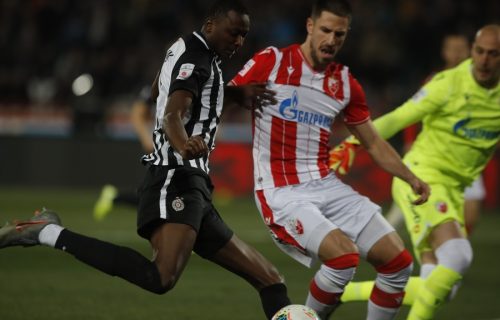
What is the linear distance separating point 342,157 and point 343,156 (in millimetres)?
13

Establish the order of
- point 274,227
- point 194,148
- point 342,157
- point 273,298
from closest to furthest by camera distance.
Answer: point 194,148 → point 273,298 → point 274,227 → point 342,157

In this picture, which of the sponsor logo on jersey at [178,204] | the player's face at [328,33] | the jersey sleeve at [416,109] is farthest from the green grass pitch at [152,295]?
the player's face at [328,33]

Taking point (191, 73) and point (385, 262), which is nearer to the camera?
point (191, 73)

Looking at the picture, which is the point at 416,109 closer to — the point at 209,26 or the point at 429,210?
the point at 429,210

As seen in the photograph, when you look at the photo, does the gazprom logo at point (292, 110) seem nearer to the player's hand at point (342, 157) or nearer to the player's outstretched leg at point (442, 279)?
the player's hand at point (342, 157)

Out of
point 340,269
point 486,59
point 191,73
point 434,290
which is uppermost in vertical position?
point 191,73

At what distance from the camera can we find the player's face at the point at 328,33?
235 inches

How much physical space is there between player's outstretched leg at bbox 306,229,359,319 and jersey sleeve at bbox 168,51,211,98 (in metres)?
1.21

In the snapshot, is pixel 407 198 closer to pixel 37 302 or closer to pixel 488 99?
pixel 488 99

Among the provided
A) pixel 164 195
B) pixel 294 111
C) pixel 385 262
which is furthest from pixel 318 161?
pixel 164 195

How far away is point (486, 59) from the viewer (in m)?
6.82

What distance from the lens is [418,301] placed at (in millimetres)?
6488

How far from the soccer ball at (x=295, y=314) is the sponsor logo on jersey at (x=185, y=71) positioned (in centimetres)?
139

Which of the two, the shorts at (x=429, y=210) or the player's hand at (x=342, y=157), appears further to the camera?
the shorts at (x=429, y=210)
